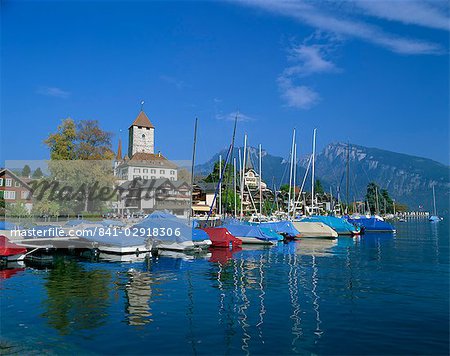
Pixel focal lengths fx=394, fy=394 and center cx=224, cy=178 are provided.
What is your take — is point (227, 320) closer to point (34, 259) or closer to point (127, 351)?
point (127, 351)

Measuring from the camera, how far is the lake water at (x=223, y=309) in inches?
452

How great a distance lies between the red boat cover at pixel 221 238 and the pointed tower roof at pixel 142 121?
336 feet

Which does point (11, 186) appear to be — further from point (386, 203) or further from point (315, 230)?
point (386, 203)

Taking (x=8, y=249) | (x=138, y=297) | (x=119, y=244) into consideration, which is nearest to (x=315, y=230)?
(x=119, y=244)

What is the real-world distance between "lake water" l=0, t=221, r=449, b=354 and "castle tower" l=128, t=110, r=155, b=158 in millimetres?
109713

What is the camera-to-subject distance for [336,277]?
73.7ft

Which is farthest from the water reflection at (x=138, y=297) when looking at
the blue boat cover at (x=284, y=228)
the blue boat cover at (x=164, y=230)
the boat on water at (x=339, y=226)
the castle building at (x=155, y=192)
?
the boat on water at (x=339, y=226)

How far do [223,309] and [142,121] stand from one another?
12642 cm

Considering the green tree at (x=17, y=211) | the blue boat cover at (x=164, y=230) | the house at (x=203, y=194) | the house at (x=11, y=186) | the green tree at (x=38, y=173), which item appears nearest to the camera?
the blue boat cover at (x=164, y=230)

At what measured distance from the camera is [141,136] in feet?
443

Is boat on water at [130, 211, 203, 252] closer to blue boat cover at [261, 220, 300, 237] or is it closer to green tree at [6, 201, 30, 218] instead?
blue boat cover at [261, 220, 300, 237]

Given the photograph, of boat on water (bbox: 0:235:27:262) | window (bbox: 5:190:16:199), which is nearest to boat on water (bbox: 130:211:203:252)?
boat on water (bbox: 0:235:27:262)

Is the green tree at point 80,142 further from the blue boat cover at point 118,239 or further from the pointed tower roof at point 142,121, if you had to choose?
the pointed tower roof at point 142,121

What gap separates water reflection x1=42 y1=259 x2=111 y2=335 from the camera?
13430 mm
